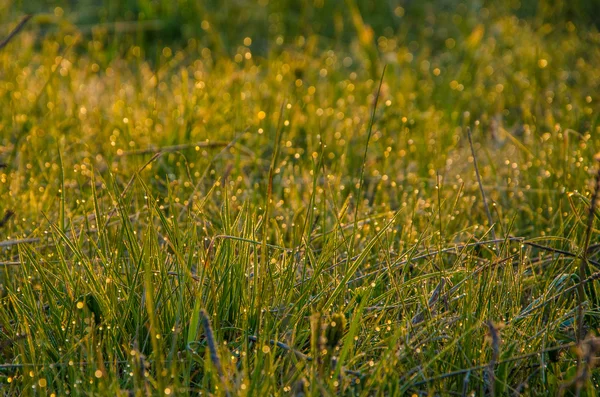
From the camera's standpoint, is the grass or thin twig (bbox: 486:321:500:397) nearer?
thin twig (bbox: 486:321:500:397)

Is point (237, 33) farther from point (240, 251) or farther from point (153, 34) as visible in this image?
point (240, 251)

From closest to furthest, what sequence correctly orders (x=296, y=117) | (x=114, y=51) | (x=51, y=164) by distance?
(x=51, y=164) → (x=296, y=117) → (x=114, y=51)

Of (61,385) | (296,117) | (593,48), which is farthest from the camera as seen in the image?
(593,48)

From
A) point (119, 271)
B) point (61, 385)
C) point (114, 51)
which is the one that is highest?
point (114, 51)

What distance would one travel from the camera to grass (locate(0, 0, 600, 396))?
1.38 meters

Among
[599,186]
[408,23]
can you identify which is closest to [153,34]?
[408,23]

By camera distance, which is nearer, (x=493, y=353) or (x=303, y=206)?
(x=493, y=353)

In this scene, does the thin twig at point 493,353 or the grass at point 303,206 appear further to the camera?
the grass at point 303,206

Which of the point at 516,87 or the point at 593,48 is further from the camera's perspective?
the point at 593,48

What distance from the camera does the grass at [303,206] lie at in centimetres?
138

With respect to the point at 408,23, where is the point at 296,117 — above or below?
below

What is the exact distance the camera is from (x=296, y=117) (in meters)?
2.76

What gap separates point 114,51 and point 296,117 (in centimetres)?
121

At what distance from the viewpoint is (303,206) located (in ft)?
6.64
